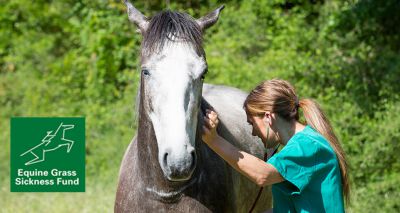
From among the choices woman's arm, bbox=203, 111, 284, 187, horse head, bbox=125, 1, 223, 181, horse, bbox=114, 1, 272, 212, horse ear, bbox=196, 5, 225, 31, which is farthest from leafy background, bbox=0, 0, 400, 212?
horse head, bbox=125, 1, 223, 181

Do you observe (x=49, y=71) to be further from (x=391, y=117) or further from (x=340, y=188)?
(x=340, y=188)

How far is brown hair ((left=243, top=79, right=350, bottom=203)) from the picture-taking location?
4.00m

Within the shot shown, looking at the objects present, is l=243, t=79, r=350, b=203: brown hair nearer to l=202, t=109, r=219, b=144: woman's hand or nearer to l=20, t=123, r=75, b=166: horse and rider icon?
l=202, t=109, r=219, b=144: woman's hand

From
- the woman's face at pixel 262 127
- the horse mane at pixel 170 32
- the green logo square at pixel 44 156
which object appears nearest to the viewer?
the horse mane at pixel 170 32

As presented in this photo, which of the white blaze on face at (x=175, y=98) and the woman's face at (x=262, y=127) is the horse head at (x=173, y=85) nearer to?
the white blaze on face at (x=175, y=98)

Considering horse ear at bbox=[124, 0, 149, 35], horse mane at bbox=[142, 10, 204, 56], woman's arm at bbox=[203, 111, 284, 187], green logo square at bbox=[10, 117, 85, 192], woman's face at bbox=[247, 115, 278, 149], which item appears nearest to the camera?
woman's arm at bbox=[203, 111, 284, 187]

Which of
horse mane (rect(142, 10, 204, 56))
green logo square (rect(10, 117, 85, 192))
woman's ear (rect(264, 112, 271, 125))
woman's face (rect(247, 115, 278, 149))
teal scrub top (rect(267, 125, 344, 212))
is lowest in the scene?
green logo square (rect(10, 117, 85, 192))

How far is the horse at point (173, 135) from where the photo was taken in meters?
3.62

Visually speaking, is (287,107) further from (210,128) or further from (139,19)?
(139,19)

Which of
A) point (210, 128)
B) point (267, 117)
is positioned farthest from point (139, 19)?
point (267, 117)

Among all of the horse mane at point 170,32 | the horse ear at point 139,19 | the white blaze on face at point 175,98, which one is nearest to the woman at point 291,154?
the white blaze on face at point 175,98

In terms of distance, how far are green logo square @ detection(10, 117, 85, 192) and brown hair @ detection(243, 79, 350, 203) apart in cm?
445

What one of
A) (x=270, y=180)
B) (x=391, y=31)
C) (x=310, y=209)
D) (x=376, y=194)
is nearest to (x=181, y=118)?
(x=270, y=180)

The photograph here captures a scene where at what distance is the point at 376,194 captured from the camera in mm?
7484
